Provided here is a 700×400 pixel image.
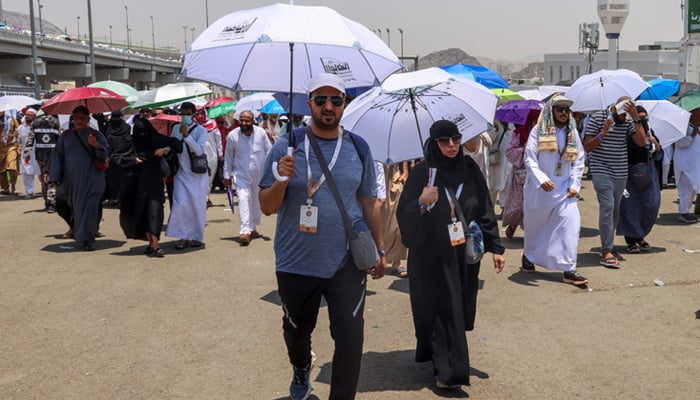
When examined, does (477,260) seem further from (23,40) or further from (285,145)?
(23,40)

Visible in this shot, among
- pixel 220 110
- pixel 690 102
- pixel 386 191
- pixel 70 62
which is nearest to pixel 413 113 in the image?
pixel 386 191

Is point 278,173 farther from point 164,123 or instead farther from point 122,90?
point 122,90

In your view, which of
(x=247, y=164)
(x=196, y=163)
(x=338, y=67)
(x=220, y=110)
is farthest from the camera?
(x=220, y=110)

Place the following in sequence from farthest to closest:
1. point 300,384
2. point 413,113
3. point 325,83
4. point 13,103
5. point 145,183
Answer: point 13,103, point 145,183, point 413,113, point 300,384, point 325,83

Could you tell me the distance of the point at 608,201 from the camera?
8.10 metres

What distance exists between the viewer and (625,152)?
818 cm

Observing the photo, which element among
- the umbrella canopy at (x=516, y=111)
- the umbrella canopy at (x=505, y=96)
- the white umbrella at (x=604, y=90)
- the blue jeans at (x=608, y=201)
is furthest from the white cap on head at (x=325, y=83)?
the umbrella canopy at (x=505, y=96)

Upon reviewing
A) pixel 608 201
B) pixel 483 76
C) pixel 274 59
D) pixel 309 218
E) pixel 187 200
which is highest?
pixel 483 76

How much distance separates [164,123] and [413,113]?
4476 millimetres

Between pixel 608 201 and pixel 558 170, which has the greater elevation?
pixel 558 170

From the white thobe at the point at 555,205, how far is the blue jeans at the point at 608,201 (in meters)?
0.81

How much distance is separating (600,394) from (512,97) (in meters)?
8.52

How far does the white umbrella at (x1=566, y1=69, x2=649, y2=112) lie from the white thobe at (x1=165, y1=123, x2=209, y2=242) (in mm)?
4459

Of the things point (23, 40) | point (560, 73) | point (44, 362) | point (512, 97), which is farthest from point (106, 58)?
point (44, 362)
